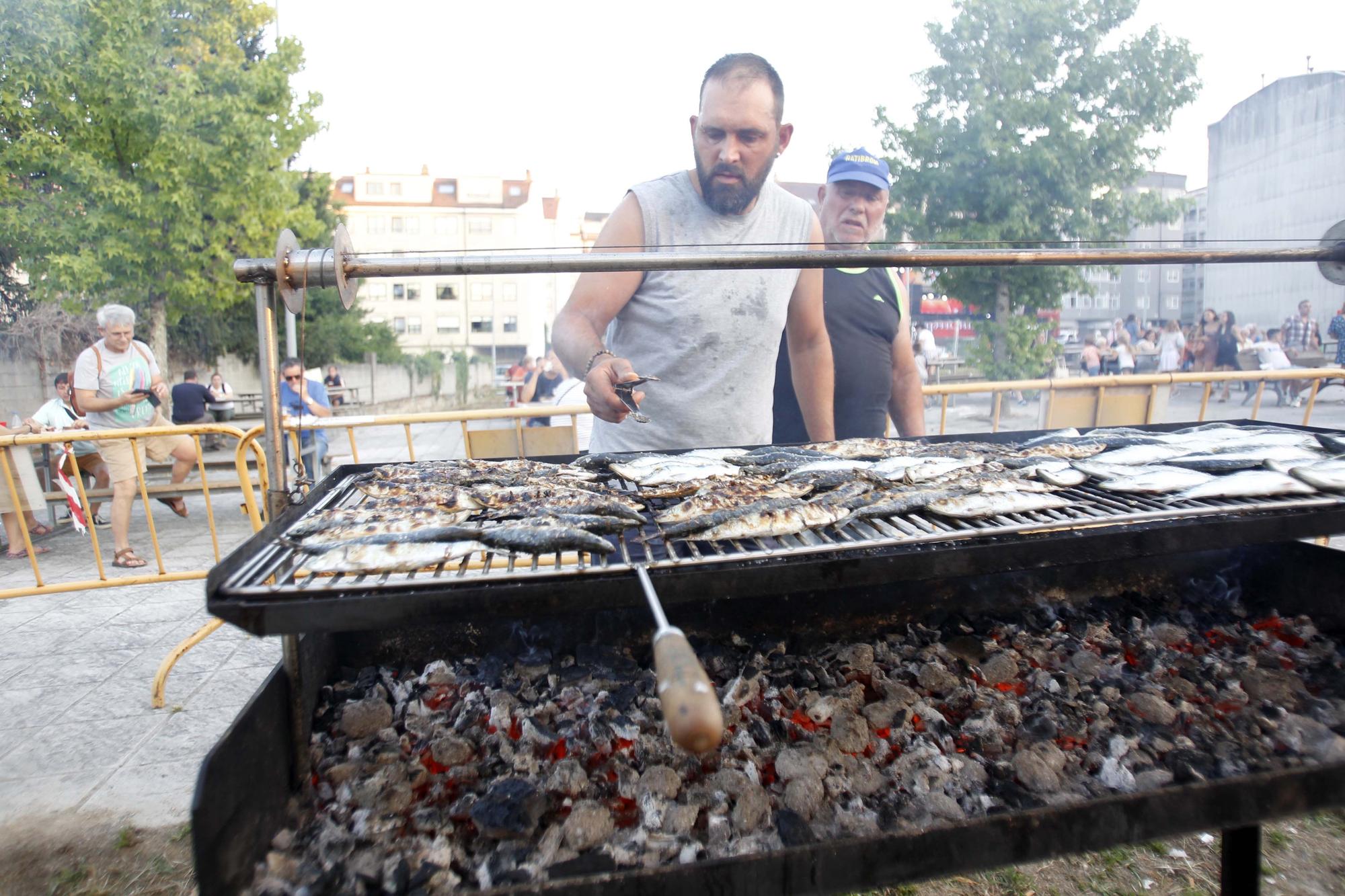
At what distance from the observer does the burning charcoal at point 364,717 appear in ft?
6.88

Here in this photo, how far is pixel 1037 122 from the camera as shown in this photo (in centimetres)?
1374

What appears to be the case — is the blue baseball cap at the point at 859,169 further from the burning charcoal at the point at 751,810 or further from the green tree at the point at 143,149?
the green tree at the point at 143,149

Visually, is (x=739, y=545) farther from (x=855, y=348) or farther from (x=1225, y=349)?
(x=1225, y=349)

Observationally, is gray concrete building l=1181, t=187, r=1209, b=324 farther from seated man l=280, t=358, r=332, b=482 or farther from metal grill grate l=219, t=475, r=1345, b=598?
metal grill grate l=219, t=475, r=1345, b=598

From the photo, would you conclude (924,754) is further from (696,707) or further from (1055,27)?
(1055,27)

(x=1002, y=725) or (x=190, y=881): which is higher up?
(x=1002, y=725)

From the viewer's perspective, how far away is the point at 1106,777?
76.2 inches

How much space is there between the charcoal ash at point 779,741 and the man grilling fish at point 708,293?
1.41 m

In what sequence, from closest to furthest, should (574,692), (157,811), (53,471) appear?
1. (574,692)
2. (157,811)
3. (53,471)

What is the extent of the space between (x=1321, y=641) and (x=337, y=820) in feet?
9.77

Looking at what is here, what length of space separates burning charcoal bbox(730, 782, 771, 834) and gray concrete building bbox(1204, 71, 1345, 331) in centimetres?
1469

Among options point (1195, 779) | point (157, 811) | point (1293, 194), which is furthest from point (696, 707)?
point (1293, 194)

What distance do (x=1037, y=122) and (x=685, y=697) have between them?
51.4 ft

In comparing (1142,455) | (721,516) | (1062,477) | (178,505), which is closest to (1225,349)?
(1142,455)
